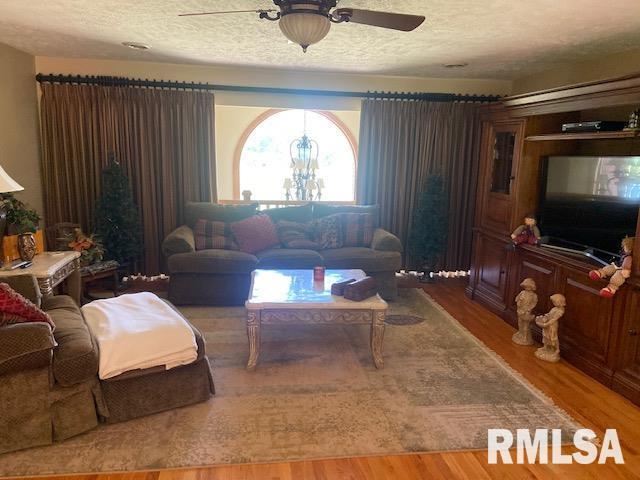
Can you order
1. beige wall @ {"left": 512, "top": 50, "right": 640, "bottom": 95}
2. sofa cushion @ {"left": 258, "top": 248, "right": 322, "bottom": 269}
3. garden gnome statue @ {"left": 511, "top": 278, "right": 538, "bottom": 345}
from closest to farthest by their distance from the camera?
garden gnome statue @ {"left": 511, "top": 278, "right": 538, "bottom": 345} → beige wall @ {"left": 512, "top": 50, "right": 640, "bottom": 95} → sofa cushion @ {"left": 258, "top": 248, "right": 322, "bottom": 269}

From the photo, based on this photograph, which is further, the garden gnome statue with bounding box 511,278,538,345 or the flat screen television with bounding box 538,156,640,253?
the garden gnome statue with bounding box 511,278,538,345

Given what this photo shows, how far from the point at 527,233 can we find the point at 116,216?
4055 millimetres

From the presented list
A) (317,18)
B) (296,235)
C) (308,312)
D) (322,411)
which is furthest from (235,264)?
(317,18)

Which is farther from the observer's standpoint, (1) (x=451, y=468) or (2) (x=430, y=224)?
(2) (x=430, y=224)

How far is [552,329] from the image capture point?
3.54 m

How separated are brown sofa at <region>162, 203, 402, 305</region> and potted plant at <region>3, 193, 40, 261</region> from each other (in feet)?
3.89

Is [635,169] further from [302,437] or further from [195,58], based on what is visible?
[195,58]

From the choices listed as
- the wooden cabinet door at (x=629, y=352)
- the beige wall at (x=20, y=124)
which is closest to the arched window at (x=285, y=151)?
the beige wall at (x=20, y=124)

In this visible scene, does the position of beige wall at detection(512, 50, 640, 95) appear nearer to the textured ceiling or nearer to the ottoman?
the textured ceiling

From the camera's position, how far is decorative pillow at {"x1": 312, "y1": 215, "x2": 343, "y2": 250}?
505cm

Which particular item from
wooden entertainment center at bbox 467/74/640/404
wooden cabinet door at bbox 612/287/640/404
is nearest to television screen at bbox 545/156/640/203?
wooden entertainment center at bbox 467/74/640/404

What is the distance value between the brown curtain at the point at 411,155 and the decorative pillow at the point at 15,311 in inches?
155

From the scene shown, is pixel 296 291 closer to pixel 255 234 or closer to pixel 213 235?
pixel 255 234

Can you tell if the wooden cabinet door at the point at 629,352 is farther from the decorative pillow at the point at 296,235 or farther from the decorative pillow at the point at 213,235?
the decorative pillow at the point at 213,235
